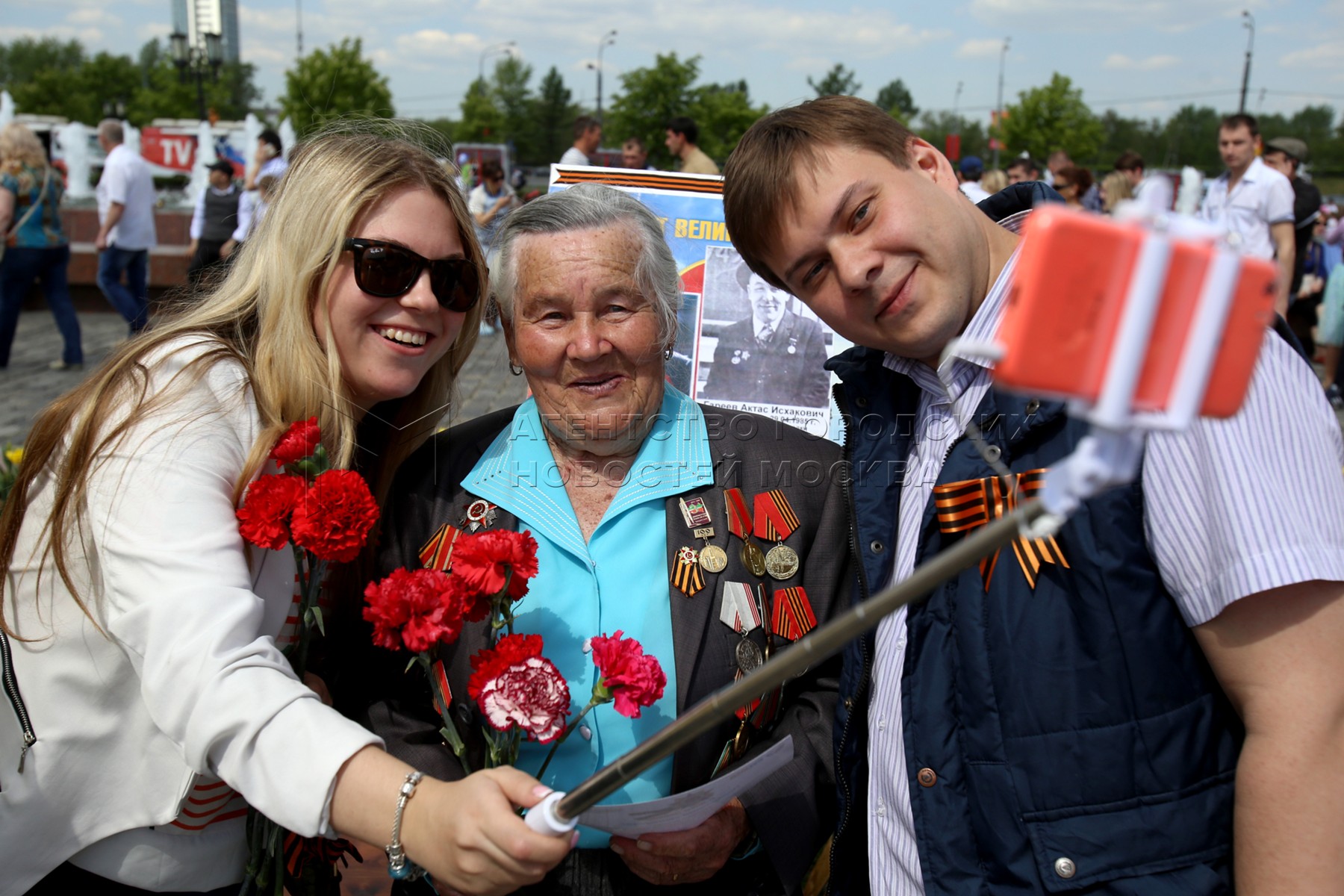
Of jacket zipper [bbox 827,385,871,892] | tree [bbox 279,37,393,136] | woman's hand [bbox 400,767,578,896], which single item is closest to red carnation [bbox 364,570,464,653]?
woman's hand [bbox 400,767,578,896]

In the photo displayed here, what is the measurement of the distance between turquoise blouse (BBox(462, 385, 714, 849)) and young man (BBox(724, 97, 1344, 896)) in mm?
416

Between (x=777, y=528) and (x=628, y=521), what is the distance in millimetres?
340

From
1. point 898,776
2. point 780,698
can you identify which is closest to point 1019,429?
point 898,776

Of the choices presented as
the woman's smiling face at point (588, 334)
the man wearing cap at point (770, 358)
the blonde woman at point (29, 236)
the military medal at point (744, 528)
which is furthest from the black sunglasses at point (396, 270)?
the blonde woman at point (29, 236)

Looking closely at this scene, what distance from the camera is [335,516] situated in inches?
63.2

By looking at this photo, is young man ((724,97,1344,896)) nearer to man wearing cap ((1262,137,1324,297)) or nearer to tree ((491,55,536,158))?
man wearing cap ((1262,137,1324,297))

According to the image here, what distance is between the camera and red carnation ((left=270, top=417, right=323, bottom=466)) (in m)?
1.67

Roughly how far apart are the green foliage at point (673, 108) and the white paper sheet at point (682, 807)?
44338 mm

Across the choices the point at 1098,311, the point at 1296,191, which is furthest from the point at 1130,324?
the point at 1296,191

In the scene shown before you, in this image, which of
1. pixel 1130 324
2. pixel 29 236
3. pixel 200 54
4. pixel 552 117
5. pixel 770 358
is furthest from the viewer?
pixel 552 117

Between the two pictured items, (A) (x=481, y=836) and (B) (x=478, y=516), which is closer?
(A) (x=481, y=836)

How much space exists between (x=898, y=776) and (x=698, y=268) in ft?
6.53

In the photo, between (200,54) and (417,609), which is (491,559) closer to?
(417,609)

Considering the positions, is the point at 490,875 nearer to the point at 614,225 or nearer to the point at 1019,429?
the point at 1019,429
